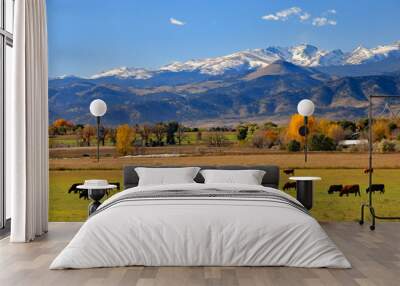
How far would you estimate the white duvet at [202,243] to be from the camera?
16.1 ft

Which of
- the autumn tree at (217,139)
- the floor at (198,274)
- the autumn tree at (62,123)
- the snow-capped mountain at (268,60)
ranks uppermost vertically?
the snow-capped mountain at (268,60)

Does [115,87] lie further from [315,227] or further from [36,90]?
A: [315,227]

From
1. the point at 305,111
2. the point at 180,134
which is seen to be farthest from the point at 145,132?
the point at 305,111

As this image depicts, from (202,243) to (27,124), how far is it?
2.51 meters

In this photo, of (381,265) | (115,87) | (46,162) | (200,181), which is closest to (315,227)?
(381,265)

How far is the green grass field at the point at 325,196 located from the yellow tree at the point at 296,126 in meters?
0.47

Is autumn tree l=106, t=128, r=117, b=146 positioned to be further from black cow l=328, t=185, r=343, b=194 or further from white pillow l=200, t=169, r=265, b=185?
black cow l=328, t=185, r=343, b=194

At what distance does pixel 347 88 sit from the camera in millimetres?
8773

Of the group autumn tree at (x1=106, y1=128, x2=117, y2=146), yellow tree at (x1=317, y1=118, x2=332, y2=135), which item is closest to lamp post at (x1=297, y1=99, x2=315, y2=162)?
yellow tree at (x1=317, y1=118, x2=332, y2=135)

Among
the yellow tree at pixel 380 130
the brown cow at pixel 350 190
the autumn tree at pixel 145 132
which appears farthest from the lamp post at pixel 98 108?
the yellow tree at pixel 380 130

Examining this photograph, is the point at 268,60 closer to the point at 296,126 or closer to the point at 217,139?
the point at 296,126

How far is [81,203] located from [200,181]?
175 centimetres

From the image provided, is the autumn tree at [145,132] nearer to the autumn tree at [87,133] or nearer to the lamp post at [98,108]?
the lamp post at [98,108]

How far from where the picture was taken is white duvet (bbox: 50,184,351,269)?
4.91 m
